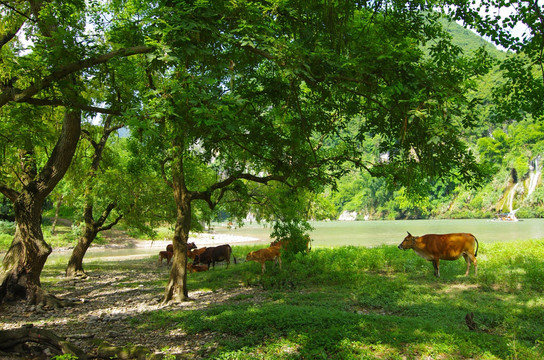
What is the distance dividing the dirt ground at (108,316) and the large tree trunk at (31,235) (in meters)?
0.38

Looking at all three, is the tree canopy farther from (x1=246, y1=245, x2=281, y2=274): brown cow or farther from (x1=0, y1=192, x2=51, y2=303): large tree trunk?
(x1=246, y1=245, x2=281, y2=274): brown cow

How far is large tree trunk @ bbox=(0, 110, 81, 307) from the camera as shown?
340 inches

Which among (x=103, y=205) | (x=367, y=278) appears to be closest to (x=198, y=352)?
(x=367, y=278)

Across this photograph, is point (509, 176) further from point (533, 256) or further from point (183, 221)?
point (183, 221)

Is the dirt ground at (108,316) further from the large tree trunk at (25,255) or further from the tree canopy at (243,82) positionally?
the tree canopy at (243,82)

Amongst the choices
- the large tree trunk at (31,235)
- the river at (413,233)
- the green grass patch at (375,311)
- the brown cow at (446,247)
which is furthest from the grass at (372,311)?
the river at (413,233)

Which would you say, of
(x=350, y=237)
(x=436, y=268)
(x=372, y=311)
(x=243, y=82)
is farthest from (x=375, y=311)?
(x=350, y=237)

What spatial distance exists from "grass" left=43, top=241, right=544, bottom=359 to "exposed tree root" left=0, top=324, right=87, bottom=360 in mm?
1831

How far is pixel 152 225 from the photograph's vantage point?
15891 mm

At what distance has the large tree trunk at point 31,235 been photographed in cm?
863

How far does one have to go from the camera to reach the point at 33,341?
4.91 metres

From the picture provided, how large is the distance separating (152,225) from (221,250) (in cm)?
307

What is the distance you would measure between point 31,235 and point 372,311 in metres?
7.84

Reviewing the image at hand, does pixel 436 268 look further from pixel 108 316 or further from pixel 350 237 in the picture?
pixel 350 237
